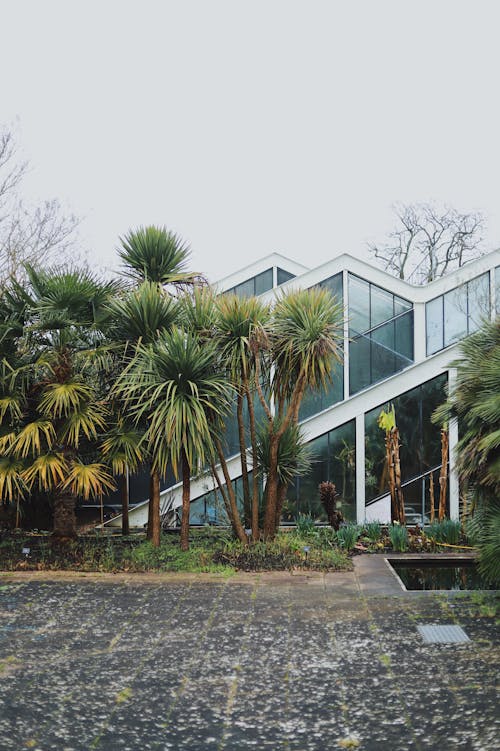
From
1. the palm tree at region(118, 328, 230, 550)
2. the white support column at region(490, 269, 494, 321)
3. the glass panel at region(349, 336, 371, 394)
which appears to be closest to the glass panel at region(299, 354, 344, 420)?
the glass panel at region(349, 336, 371, 394)

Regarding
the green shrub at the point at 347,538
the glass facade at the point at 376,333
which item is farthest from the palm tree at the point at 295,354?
the glass facade at the point at 376,333

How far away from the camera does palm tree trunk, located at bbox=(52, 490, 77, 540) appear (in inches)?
381

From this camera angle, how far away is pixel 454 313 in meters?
13.6

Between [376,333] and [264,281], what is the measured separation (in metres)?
4.93

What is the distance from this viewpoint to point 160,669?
5.37 metres

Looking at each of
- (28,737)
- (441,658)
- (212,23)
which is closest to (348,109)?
(212,23)

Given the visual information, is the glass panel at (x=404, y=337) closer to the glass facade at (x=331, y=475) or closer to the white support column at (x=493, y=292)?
the white support column at (x=493, y=292)

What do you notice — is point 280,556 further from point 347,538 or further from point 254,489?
point 347,538

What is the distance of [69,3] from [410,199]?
2186 cm

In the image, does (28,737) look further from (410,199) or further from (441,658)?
(410,199)

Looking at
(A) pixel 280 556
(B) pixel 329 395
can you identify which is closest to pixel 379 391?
(B) pixel 329 395

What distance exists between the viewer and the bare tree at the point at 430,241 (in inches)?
1067

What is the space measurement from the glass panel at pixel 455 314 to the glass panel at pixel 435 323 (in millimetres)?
91

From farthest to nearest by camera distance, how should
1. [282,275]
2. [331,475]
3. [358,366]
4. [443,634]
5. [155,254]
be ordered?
[282,275], [358,366], [331,475], [155,254], [443,634]
